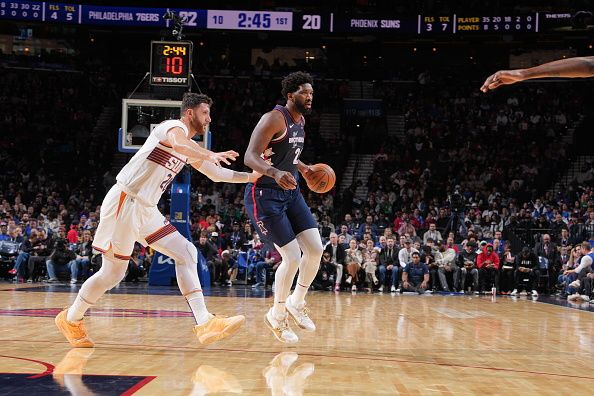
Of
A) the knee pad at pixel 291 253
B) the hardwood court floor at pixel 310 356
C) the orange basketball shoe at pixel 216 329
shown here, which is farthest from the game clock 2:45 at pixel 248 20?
the orange basketball shoe at pixel 216 329

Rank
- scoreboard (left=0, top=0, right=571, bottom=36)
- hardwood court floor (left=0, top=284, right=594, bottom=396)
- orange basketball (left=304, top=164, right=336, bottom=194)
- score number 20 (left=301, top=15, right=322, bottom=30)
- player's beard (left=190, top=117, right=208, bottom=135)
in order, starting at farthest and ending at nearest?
score number 20 (left=301, top=15, right=322, bottom=30) → scoreboard (left=0, top=0, right=571, bottom=36) → orange basketball (left=304, top=164, right=336, bottom=194) → player's beard (left=190, top=117, right=208, bottom=135) → hardwood court floor (left=0, top=284, right=594, bottom=396)

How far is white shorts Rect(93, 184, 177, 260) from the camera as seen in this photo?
577 centimetres

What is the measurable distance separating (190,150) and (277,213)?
3.67 feet

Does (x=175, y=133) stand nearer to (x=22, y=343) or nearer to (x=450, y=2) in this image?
(x=22, y=343)

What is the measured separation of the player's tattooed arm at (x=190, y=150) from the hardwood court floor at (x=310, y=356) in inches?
54.4

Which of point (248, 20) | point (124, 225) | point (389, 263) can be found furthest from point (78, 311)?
point (248, 20)

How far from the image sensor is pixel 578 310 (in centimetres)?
1194

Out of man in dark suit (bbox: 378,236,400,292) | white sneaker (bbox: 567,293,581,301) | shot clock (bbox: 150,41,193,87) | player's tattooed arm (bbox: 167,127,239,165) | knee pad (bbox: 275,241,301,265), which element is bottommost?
white sneaker (bbox: 567,293,581,301)

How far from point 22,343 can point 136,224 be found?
1.24 metres

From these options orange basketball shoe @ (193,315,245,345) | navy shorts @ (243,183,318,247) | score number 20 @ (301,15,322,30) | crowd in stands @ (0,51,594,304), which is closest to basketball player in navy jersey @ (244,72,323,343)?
navy shorts @ (243,183,318,247)

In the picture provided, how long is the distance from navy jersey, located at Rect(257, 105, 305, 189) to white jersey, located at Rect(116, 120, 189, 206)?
84cm

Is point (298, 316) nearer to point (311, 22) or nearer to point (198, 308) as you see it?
point (198, 308)

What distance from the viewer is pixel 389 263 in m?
16.7

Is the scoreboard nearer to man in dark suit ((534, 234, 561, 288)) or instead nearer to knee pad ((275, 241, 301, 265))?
man in dark suit ((534, 234, 561, 288))
